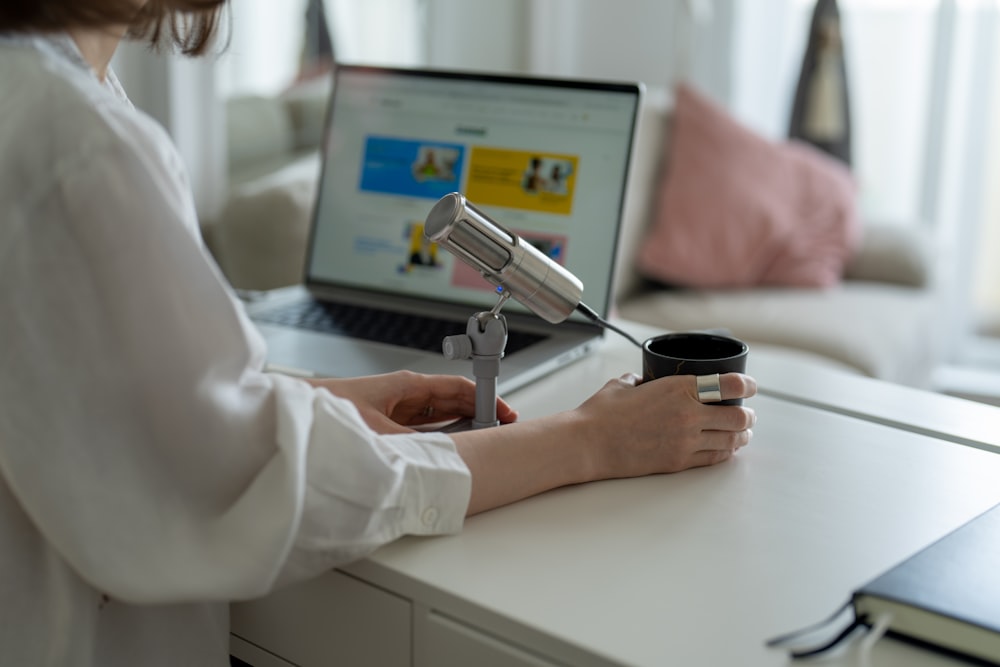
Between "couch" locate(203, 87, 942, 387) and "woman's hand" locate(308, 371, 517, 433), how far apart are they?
3.00 ft

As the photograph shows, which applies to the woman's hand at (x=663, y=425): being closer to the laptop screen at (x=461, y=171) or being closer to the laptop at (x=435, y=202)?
the laptop at (x=435, y=202)

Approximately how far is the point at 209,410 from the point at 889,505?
52cm

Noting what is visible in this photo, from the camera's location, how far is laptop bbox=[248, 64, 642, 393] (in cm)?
120

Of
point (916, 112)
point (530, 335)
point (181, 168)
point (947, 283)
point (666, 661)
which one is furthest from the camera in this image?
point (916, 112)

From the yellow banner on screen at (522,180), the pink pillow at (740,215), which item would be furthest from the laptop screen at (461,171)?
the pink pillow at (740,215)

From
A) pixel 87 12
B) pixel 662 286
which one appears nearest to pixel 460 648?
pixel 87 12

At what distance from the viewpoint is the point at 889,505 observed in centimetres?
81

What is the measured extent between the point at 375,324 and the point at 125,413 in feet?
2.07

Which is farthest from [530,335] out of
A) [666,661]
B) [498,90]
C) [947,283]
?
[947,283]

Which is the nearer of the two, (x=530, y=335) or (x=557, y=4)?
(x=530, y=335)

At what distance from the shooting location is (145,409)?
2.12ft

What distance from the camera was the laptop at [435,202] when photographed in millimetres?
1197

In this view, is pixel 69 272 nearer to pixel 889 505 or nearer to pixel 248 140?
pixel 889 505

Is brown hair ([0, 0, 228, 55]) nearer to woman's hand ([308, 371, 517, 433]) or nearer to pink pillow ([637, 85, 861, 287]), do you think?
woman's hand ([308, 371, 517, 433])
